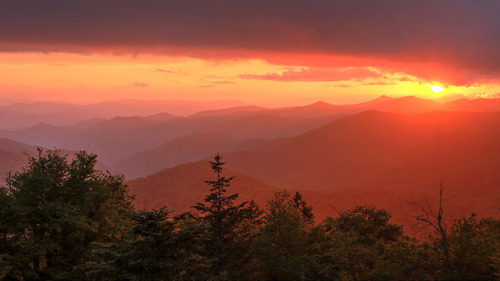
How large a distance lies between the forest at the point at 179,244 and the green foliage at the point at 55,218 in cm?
7

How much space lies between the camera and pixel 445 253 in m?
20.4

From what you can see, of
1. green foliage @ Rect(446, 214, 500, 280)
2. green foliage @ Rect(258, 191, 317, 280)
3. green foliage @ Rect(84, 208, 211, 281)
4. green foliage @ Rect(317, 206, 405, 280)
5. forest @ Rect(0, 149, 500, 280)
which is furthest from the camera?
green foliage @ Rect(258, 191, 317, 280)

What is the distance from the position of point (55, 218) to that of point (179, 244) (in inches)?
415

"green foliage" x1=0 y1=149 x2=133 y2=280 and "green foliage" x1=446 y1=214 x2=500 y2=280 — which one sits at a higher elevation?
"green foliage" x1=0 y1=149 x2=133 y2=280

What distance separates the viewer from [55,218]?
77.4ft

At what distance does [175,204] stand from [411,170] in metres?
83.9

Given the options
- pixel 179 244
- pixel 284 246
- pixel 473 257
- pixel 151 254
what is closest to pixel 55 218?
pixel 151 254

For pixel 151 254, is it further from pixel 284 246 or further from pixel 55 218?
pixel 284 246

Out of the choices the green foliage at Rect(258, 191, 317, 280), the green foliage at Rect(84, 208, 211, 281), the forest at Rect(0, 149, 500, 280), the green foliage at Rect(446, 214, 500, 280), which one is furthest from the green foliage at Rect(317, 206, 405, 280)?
the green foliage at Rect(84, 208, 211, 281)

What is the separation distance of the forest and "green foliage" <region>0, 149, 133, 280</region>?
0.07m

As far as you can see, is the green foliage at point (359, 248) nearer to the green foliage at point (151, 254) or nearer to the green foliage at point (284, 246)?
the green foliage at point (284, 246)

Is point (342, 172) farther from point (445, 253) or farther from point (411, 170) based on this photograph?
point (445, 253)

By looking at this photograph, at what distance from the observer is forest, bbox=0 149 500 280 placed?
58.6 ft

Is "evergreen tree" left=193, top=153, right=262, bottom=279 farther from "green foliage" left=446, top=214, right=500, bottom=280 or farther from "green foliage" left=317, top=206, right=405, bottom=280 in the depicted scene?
"green foliage" left=446, top=214, right=500, bottom=280
